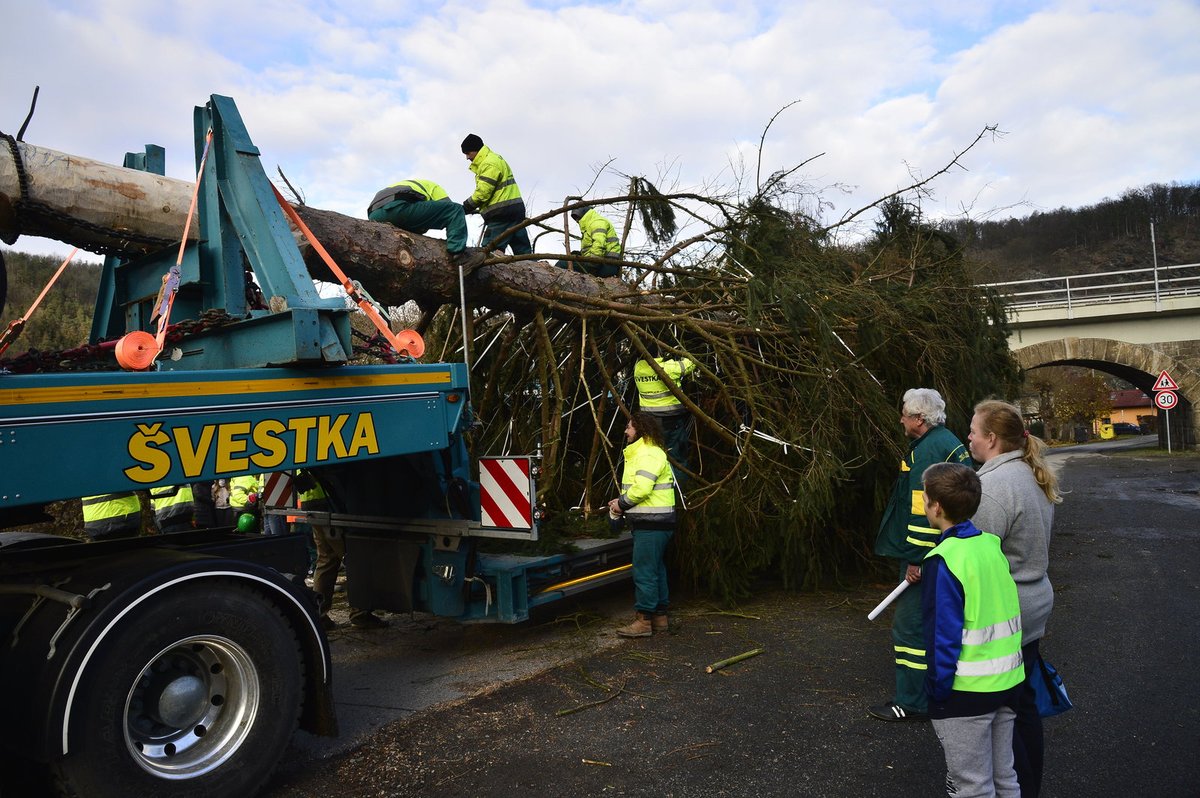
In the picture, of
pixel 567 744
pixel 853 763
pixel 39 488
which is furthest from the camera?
pixel 567 744

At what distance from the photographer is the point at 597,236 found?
7.86m

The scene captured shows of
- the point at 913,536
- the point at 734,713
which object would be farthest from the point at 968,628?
the point at 734,713

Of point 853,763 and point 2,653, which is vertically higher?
point 2,653

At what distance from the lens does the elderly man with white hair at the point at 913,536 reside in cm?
395

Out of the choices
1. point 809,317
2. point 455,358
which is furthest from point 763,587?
point 455,358

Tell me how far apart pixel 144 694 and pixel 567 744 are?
182 cm

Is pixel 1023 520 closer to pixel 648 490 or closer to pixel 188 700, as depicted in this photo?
pixel 648 490

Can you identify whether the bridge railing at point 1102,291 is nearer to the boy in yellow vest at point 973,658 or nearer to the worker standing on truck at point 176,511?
the worker standing on truck at point 176,511

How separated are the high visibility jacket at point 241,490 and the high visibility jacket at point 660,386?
14.5 feet

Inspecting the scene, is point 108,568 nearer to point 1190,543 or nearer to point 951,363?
point 951,363

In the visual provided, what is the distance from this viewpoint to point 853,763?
143 inches

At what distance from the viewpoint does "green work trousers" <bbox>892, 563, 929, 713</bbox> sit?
156 inches

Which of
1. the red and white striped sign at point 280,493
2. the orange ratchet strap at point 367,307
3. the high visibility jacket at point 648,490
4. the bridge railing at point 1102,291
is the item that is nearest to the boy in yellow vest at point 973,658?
the orange ratchet strap at point 367,307

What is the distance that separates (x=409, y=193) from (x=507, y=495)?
220 centimetres
